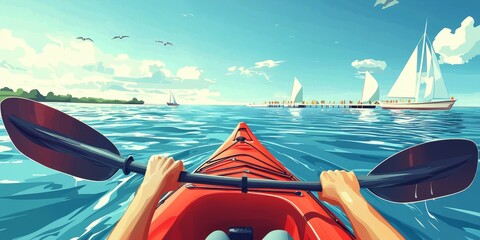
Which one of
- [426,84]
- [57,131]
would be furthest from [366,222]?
[426,84]

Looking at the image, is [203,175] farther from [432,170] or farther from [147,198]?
[432,170]

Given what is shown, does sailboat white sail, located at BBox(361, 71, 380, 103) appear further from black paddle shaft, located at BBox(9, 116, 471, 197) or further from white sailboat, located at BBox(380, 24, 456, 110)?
black paddle shaft, located at BBox(9, 116, 471, 197)

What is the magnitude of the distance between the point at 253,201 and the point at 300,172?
451 cm

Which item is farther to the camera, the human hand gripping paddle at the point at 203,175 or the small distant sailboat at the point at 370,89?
the small distant sailboat at the point at 370,89

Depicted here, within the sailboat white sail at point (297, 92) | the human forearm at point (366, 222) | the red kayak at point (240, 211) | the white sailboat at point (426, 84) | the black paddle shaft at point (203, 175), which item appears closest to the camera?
the human forearm at point (366, 222)

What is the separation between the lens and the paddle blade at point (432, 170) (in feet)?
6.81

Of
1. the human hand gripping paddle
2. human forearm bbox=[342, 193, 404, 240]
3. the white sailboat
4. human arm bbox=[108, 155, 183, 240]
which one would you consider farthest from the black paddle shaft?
the white sailboat

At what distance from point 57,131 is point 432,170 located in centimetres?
383

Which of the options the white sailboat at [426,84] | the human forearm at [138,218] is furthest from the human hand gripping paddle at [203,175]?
the white sailboat at [426,84]

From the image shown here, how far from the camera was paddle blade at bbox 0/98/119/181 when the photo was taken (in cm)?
228

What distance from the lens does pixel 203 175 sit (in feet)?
6.78

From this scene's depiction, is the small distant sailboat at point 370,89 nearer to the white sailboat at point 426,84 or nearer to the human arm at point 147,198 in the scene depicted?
the white sailboat at point 426,84

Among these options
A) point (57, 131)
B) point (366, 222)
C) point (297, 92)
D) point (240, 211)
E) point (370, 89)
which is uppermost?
point (297, 92)

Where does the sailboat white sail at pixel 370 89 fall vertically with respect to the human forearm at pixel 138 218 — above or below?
above
